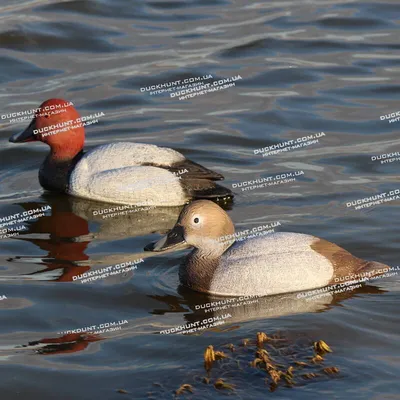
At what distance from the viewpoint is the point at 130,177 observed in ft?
37.5

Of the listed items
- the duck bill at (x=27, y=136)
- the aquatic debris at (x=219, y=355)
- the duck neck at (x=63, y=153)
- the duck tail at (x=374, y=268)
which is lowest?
the aquatic debris at (x=219, y=355)

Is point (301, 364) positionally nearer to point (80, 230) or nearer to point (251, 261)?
point (251, 261)

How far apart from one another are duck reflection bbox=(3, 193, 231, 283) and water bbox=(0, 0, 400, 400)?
0.10 feet

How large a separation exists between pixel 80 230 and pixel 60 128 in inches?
64.3

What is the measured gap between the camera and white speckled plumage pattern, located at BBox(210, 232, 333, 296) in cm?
869

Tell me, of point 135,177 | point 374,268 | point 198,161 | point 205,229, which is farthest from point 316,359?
point 198,161

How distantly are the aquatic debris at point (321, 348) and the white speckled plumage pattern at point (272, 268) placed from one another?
41.0 inches

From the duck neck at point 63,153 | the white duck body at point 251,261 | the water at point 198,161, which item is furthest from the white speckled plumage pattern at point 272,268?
the duck neck at point 63,153

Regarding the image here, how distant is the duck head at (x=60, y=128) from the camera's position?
12031 mm

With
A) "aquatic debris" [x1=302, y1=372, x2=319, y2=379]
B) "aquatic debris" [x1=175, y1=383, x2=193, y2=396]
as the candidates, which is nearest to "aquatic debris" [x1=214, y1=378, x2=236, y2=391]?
"aquatic debris" [x1=175, y1=383, x2=193, y2=396]

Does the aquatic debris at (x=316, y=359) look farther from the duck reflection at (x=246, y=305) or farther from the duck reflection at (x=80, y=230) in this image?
the duck reflection at (x=80, y=230)

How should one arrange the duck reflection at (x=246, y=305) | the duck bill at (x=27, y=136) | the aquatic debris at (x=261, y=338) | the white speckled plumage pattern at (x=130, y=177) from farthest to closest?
1. the duck bill at (x=27, y=136)
2. the white speckled plumage pattern at (x=130, y=177)
3. the duck reflection at (x=246, y=305)
4. the aquatic debris at (x=261, y=338)

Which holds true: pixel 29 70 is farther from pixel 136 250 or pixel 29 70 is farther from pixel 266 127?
pixel 136 250

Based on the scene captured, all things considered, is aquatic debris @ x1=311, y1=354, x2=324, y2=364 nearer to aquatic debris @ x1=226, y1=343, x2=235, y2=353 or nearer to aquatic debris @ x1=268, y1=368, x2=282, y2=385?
aquatic debris @ x1=268, y1=368, x2=282, y2=385
